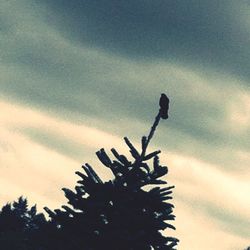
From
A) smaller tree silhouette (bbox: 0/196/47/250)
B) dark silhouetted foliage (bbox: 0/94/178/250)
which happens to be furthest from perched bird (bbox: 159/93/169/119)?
smaller tree silhouette (bbox: 0/196/47/250)

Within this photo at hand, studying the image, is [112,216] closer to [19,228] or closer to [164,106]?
[164,106]

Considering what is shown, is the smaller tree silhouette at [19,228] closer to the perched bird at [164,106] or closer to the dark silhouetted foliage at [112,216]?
the dark silhouetted foliage at [112,216]

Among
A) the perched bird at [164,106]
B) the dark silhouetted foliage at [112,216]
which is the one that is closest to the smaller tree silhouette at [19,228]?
the dark silhouetted foliage at [112,216]

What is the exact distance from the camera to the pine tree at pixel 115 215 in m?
8.43

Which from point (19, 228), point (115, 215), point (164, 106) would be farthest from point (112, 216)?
point (19, 228)

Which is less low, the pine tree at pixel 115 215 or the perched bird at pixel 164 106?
the perched bird at pixel 164 106

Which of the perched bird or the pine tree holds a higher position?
the perched bird

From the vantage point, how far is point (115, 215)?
8594 mm

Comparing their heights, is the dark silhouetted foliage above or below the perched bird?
below

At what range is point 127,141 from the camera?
9109 millimetres

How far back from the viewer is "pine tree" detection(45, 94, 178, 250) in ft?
27.7

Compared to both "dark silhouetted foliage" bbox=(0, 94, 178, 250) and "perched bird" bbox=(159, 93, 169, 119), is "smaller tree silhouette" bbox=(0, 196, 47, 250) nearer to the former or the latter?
"dark silhouetted foliage" bbox=(0, 94, 178, 250)

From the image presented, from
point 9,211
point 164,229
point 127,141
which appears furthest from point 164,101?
point 9,211

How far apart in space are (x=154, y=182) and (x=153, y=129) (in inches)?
47.5
